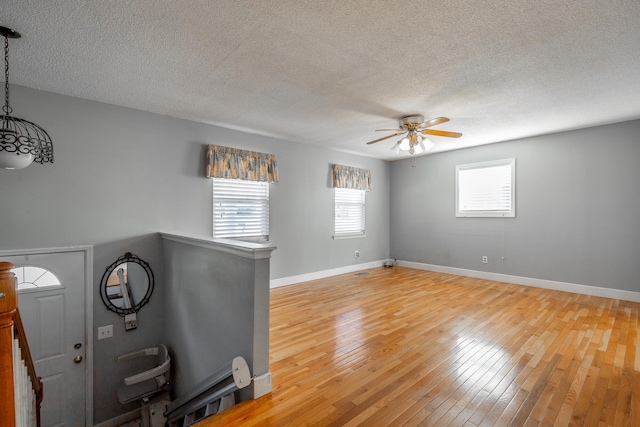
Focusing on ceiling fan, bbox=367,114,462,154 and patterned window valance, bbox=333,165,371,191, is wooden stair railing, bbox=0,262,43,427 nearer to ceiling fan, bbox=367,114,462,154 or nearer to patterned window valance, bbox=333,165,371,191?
ceiling fan, bbox=367,114,462,154

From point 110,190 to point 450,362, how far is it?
4.15m

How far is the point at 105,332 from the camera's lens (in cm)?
→ 350

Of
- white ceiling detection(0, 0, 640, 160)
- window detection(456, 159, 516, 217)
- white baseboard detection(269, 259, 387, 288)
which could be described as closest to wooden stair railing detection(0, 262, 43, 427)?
white ceiling detection(0, 0, 640, 160)

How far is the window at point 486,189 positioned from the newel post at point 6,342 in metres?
6.36

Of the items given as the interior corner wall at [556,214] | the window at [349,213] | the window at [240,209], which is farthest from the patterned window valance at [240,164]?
the interior corner wall at [556,214]

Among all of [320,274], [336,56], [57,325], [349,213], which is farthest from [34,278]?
[349,213]

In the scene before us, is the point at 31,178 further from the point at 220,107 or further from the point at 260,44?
the point at 260,44

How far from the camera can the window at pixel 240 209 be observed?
457 centimetres

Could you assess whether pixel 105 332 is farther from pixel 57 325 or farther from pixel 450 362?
pixel 450 362

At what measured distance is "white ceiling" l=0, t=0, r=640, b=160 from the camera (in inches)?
77.2

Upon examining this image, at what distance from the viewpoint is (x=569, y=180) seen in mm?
4801

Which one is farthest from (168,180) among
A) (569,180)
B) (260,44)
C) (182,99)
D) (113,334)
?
(569,180)

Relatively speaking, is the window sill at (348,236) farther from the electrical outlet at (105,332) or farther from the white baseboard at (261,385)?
the white baseboard at (261,385)

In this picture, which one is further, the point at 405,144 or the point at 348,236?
the point at 348,236
